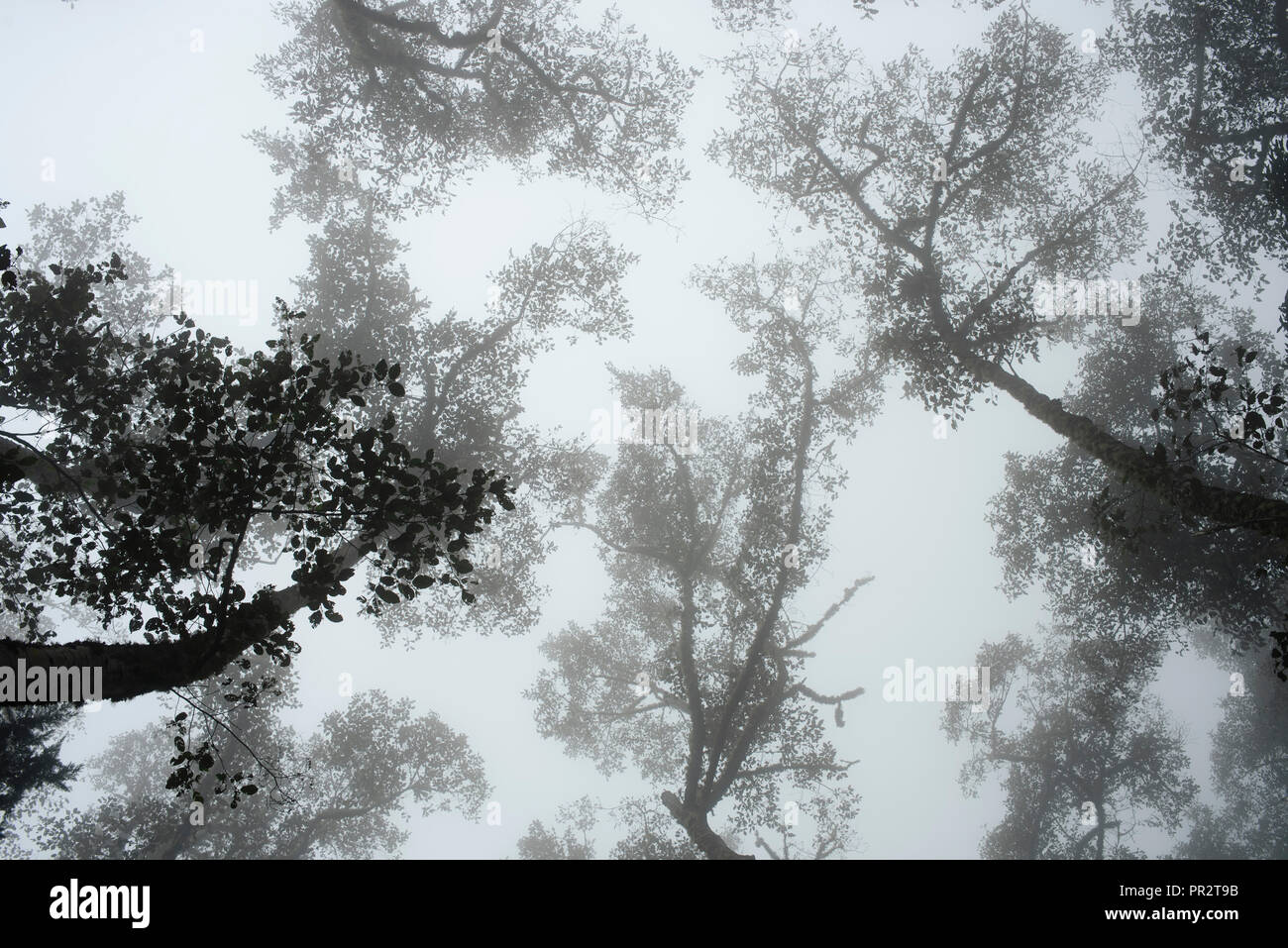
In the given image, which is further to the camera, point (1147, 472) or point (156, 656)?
point (1147, 472)

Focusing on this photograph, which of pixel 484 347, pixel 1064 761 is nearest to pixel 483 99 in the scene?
pixel 484 347

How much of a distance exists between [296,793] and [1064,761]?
37.8 metres

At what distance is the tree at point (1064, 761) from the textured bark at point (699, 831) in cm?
2259

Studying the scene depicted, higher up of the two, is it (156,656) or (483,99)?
(483,99)

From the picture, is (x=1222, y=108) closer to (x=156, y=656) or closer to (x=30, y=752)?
(x=156, y=656)

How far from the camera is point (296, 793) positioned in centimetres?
2789

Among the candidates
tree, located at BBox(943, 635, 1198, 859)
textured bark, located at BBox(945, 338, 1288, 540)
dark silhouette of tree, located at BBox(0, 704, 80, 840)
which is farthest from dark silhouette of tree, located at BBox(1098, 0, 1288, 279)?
dark silhouette of tree, located at BBox(0, 704, 80, 840)

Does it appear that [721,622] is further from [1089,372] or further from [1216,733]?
[1216,733]

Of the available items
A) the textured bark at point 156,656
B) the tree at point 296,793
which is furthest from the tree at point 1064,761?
the textured bark at point 156,656

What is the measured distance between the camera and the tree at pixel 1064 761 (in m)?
31.8

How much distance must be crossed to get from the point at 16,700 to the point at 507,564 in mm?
18522

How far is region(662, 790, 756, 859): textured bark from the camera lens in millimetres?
15920
